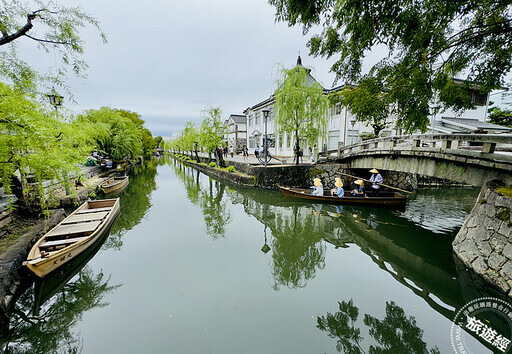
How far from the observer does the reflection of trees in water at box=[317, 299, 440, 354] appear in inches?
141

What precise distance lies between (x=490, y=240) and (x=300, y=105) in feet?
37.6

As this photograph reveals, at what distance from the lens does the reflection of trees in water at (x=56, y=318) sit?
3666mm

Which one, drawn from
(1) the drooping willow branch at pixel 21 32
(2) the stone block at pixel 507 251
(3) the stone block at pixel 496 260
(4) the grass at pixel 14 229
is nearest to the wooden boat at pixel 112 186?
(4) the grass at pixel 14 229

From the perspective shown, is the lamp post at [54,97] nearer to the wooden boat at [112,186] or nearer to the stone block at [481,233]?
the wooden boat at [112,186]

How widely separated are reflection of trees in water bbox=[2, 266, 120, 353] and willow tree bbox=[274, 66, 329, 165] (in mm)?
13011

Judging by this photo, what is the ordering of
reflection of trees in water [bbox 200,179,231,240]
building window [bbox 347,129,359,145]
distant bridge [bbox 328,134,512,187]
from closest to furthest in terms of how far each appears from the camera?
distant bridge [bbox 328,134,512,187] < reflection of trees in water [bbox 200,179,231,240] < building window [bbox 347,129,359,145]

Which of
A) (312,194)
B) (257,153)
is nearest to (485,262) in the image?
(312,194)

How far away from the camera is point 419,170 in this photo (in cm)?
Answer: 918

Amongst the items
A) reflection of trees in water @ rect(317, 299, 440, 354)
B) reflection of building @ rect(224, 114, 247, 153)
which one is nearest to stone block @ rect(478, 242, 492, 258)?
reflection of trees in water @ rect(317, 299, 440, 354)

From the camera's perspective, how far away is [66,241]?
232 inches

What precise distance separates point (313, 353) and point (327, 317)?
92cm

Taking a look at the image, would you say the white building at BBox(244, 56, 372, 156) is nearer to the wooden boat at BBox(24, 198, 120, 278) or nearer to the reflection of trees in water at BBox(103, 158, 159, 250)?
the reflection of trees in water at BBox(103, 158, 159, 250)

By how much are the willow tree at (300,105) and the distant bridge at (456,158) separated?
14.3 ft

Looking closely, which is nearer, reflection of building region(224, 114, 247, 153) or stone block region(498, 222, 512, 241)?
stone block region(498, 222, 512, 241)
